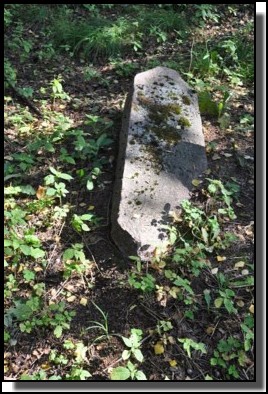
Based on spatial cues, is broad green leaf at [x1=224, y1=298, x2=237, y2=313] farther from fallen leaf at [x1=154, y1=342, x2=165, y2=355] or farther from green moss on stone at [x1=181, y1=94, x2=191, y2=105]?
green moss on stone at [x1=181, y1=94, x2=191, y2=105]

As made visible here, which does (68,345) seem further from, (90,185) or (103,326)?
(90,185)

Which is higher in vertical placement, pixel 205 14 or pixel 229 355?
pixel 205 14

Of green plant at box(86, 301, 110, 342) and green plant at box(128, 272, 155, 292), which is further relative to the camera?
green plant at box(128, 272, 155, 292)

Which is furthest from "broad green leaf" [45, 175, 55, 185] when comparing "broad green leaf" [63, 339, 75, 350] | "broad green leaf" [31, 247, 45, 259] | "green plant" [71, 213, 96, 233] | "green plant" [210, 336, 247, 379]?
"green plant" [210, 336, 247, 379]

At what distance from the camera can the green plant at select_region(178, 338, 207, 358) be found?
307 cm

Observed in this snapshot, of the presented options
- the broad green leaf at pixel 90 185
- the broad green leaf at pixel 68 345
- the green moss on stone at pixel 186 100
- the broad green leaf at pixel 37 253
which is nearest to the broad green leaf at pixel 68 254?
the broad green leaf at pixel 37 253

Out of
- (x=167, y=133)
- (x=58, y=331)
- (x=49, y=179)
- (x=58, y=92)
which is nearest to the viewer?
(x=58, y=331)

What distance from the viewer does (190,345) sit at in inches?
123

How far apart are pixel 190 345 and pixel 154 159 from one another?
1.77 m

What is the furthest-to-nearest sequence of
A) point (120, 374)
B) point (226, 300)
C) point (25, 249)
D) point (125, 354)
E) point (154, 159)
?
Answer: point (154, 159)
point (25, 249)
point (226, 300)
point (125, 354)
point (120, 374)

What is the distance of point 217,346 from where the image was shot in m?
3.18

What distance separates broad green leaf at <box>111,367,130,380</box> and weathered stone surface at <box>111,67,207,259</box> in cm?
96

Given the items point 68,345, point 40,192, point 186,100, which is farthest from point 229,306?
point 186,100

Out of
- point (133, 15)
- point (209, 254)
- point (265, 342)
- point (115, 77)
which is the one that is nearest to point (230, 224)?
point (209, 254)
